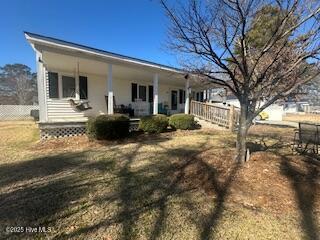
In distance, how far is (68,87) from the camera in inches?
448

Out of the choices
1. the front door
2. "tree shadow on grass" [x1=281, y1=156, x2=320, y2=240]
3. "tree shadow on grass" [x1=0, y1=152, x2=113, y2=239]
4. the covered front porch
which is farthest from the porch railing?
"tree shadow on grass" [x1=0, y1=152, x2=113, y2=239]

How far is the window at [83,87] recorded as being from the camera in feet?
38.7

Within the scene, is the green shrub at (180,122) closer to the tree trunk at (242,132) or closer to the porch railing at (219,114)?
the porch railing at (219,114)

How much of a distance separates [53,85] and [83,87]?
1.55 meters

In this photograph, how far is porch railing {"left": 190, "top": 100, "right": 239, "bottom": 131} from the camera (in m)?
11.1

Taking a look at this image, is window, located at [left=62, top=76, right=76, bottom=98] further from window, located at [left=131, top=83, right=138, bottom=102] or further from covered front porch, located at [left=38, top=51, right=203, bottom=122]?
window, located at [left=131, top=83, right=138, bottom=102]

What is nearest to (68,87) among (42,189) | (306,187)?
(42,189)

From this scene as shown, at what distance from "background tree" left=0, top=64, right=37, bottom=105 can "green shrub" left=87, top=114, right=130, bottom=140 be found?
3398cm

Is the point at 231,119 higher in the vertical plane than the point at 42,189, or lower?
higher

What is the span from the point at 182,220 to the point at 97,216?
1169mm

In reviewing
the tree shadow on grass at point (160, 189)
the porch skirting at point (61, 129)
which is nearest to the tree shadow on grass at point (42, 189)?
the tree shadow on grass at point (160, 189)

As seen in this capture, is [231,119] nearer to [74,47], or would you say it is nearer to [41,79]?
[74,47]

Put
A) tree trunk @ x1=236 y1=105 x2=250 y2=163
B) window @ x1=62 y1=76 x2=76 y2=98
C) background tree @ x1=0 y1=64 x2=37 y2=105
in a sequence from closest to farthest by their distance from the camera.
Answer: tree trunk @ x1=236 y1=105 x2=250 y2=163 → window @ x1=62 y1=76 x2=76 y2=98 → background tree @ x1=0 y1=64 x2=37 y2=105

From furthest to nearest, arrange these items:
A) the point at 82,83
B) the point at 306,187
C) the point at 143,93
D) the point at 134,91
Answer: the point at 143,93, the point at 134,91, the point at 82,83, the point at 306,187
